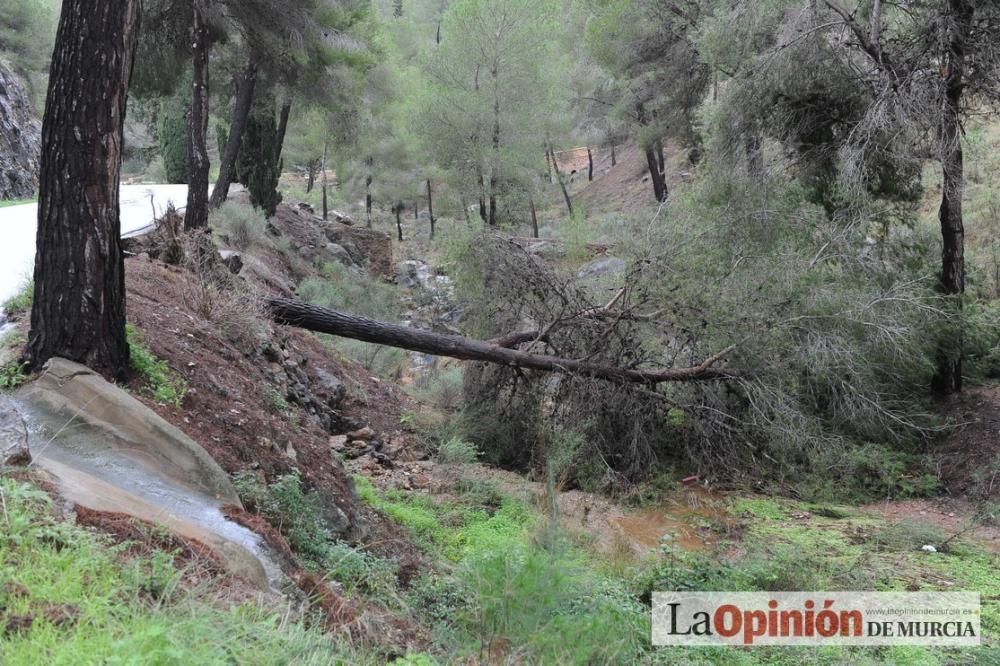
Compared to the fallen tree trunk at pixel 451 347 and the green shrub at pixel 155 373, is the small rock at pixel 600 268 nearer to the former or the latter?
the fallen tree trunk at pixel 451 347

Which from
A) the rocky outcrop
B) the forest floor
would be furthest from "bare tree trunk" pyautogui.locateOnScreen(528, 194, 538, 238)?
the forest floor

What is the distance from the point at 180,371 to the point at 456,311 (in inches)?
336

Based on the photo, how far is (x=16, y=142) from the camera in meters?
20.0

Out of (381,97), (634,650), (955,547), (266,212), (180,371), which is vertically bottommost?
(955,547)

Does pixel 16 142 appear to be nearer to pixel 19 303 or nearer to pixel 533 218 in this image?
pixel 19 303

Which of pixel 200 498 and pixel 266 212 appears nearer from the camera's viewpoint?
pixel 200 498

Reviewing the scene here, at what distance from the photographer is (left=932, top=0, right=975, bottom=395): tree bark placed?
29.9 ft

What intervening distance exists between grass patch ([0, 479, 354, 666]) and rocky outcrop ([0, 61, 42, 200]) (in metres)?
18.8

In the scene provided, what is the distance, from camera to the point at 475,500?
7355 mm

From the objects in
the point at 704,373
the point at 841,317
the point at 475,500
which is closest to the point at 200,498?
the point at 475,500

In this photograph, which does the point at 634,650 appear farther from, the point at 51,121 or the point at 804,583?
the point at 51,121

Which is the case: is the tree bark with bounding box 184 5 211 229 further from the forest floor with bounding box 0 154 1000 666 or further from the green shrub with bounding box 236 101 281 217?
the green shrub with bounding box 236 101 281 217

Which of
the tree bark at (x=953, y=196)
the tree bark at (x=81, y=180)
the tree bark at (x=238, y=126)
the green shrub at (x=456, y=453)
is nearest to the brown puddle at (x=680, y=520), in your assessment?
the green shrub at (x=456, y=453)

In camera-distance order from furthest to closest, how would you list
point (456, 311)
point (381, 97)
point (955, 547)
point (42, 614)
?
1. point (381, 97)
2. point (456, 311)
3. point (955, 547)
4. point (42, 614)
